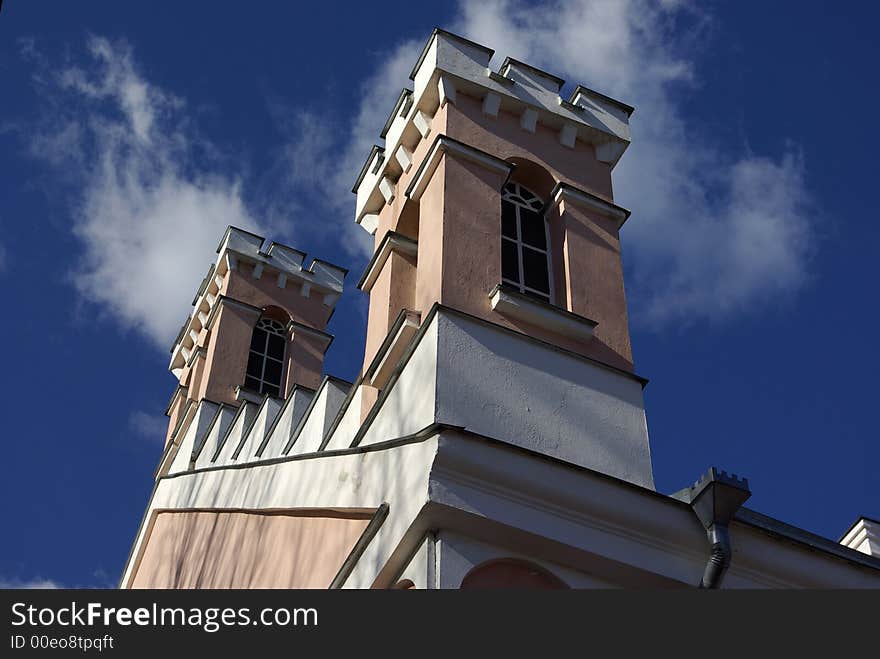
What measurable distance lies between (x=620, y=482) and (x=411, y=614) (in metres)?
2.16

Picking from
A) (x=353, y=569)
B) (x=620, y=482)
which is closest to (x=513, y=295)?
(x=620, y=482)

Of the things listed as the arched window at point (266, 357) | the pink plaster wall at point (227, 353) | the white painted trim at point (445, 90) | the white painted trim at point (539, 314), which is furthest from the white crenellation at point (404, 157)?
the arched window at point (266, 357)

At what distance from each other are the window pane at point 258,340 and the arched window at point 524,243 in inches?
275

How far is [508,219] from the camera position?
399 inches

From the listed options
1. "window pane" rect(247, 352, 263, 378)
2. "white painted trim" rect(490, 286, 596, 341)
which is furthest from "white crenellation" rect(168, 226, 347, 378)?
"white painted trim" rect(490, 286, 596, 341)

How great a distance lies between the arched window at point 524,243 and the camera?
9656 mm

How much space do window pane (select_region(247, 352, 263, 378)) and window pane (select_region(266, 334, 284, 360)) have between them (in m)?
0.19

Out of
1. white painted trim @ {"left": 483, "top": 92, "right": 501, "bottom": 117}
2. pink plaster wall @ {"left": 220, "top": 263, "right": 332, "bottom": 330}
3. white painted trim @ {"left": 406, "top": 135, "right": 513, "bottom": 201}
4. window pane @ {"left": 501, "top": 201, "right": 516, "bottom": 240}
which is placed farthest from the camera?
pink plaster wall @ {"left": 220, "top": 263, "right": 332, "bottom": 330}

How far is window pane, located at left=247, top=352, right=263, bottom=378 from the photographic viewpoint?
16284 mm

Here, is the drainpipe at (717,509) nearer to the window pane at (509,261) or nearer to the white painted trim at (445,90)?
the window pane at (509,261)

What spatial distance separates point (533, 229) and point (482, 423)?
8.96 ft

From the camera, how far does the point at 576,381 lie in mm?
8625

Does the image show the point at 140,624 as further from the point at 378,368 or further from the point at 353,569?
the point at 378,368

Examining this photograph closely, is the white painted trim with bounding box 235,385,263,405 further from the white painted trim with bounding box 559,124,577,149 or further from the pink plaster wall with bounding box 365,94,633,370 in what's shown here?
the white painted trim with bounding box 559,124,577,149
